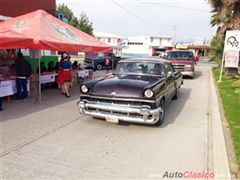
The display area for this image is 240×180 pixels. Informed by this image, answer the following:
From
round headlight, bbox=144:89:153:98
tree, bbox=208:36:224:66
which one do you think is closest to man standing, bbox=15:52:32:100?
round headlight, bbox=144:89:153:98

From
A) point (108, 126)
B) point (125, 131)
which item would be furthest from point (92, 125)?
point (125, 131)

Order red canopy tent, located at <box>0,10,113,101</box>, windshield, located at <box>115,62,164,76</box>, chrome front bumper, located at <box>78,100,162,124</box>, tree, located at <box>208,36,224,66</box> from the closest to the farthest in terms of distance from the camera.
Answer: chrome front bumper, located at <box>78,100,162,124</box> → windshield, located at <box>115,62,164,76</box> → red canopy tent, located at <box>0,10,113,101</box> → tree, located at <box>208,36,224,66</box>

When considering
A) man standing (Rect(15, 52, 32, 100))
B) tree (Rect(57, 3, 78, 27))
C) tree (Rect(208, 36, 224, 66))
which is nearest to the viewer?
man standing (Rect(15, 52, 32, 100))

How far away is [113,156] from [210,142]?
230 centimetres

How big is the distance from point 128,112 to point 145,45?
74492mm

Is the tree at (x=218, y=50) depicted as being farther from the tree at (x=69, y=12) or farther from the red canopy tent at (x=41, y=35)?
the tree at (x=69, y=12)

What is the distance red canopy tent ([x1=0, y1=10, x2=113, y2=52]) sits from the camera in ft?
26.1

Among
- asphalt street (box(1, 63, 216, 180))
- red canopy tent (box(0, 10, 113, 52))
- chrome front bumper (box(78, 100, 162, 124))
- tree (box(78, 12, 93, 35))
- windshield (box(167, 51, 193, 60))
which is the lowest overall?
asphalt street (box(1, 63, 216, 180))

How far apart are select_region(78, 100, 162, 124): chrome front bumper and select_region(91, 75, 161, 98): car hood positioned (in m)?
0.26

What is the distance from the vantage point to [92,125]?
6.52 meters

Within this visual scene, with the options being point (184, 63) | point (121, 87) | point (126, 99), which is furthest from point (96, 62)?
point (126, 99)

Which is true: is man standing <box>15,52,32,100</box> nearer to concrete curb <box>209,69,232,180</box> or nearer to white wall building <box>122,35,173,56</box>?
concrete curb <box>209,69,232,180</box>

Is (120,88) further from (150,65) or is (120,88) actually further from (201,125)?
(201,125)

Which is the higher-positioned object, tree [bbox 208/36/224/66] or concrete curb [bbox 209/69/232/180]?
tree [bbox 208/36/224/66]
